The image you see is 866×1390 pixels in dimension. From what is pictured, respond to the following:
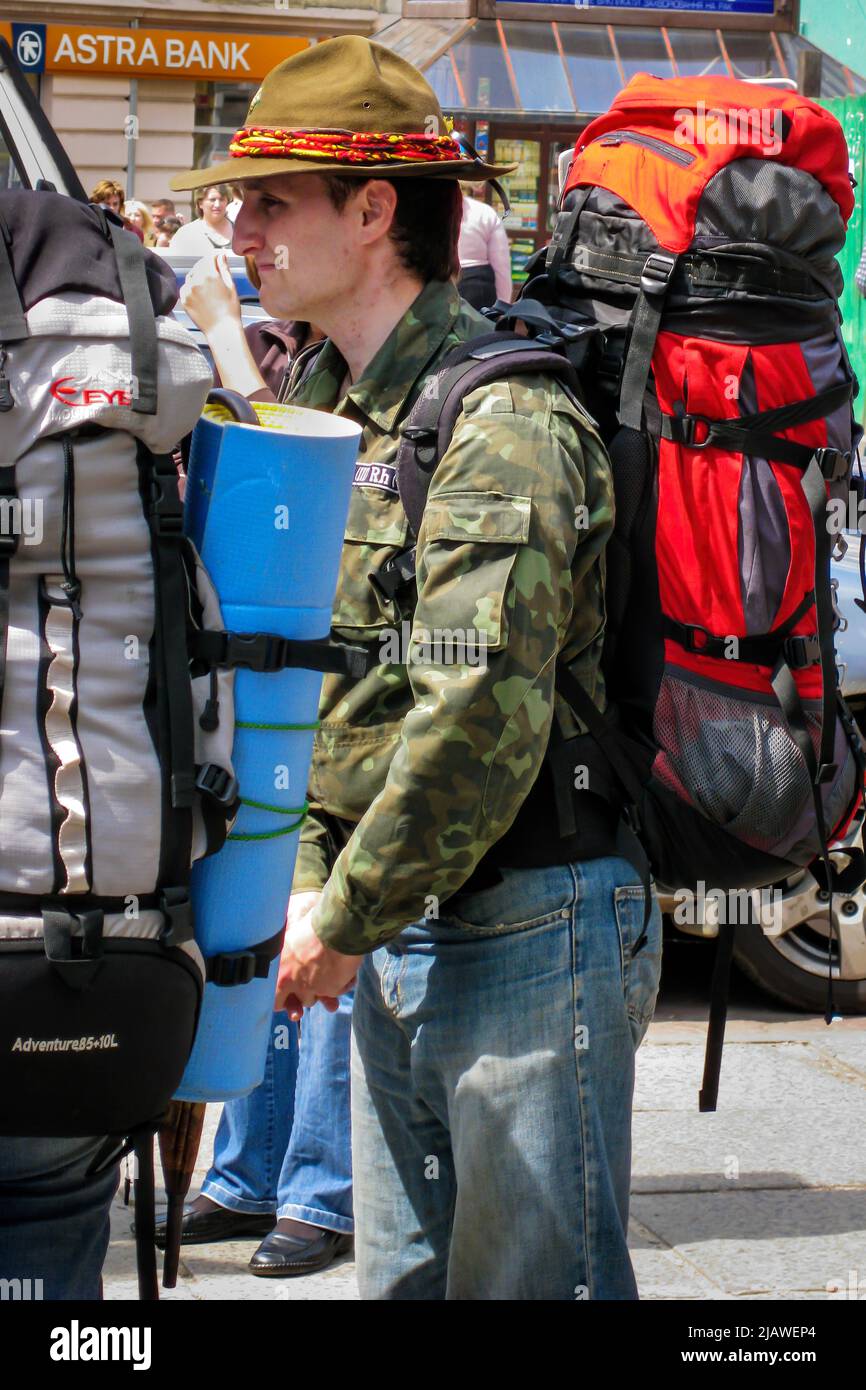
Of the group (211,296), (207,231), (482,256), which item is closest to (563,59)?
(207,231)

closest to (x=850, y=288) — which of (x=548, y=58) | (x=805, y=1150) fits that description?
(x=548, y=58)

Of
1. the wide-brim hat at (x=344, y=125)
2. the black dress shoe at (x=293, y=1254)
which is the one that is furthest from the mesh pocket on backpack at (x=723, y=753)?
the black dress shoe at (x=293, y=1254)

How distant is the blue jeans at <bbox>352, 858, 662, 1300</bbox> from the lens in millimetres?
2268

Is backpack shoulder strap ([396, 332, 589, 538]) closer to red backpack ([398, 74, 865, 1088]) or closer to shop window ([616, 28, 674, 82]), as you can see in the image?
red backpack ([398, 74, 865, 1088])

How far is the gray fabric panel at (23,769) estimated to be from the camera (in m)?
1.95

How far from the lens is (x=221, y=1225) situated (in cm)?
416

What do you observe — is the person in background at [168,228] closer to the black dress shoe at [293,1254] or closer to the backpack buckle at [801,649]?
the black dress shoe at [293,1254]

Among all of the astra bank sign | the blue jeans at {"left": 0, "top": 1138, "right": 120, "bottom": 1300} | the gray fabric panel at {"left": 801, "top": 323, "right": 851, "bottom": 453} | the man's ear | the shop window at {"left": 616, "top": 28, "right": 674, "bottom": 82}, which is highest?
the astra bank sign

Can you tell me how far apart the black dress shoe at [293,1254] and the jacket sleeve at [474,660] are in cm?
198

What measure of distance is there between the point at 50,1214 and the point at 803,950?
3782 mm

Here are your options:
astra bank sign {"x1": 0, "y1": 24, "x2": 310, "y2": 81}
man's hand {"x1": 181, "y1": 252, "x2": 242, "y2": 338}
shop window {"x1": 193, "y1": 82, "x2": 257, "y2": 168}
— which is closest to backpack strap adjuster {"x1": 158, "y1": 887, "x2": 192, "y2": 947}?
man's hand {"x1": 181, "y1": 252, "x2": 242, "y2": 338}

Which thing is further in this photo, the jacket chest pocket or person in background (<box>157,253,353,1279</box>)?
person in background (<box>157,253,353,1279</box>)

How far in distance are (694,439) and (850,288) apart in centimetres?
1409

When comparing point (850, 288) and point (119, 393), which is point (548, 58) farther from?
point (119, 393)
